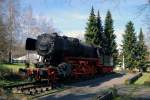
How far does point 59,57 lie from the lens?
30.7 meters

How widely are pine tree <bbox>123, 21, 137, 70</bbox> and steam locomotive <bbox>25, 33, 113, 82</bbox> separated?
53180mm

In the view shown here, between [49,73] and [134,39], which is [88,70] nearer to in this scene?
[49,73]

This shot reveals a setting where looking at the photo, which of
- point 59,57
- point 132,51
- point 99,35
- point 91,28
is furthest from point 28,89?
point 132,51

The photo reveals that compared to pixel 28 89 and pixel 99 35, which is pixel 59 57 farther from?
pixel 99 35

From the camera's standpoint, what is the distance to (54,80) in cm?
2850

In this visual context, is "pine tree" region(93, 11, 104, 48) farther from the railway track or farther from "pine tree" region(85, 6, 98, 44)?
the railway track

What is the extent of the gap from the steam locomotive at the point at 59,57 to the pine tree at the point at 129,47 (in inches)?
2094

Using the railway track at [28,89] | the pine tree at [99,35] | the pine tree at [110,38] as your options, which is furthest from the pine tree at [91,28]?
the railway track at [28,89]

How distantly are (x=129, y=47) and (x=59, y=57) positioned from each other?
61558 mm

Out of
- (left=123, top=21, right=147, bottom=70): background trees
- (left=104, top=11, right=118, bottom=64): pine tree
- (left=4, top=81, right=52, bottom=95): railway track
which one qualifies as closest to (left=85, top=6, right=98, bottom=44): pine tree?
(left=104, top=11, right=118, bottom=64): pine tree

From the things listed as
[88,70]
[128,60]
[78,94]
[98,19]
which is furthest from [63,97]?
[128,60]

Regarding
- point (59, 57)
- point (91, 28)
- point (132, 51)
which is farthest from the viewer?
point (132, 51)

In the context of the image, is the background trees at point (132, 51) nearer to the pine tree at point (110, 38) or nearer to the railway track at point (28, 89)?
the pine tree at point (110, 38)

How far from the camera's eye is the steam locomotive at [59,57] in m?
28.6
